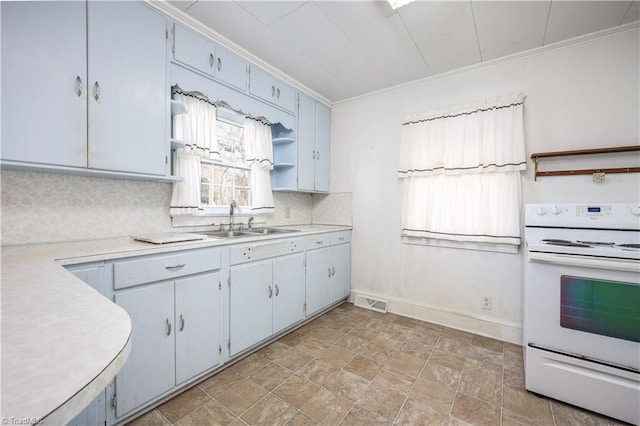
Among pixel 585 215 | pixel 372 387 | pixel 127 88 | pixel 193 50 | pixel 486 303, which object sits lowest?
pixel 372 387

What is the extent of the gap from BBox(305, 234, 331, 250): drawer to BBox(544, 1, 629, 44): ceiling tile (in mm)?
2572

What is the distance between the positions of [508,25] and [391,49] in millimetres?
884

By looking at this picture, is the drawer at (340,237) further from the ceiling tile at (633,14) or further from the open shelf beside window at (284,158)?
the ceiling tile at (633,14)

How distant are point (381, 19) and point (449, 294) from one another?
260cm

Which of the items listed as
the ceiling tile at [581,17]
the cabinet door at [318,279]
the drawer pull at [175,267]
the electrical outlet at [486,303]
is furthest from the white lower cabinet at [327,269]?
the ceiling tile at [581,17]

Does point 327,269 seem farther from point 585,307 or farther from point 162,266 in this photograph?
point 585,307

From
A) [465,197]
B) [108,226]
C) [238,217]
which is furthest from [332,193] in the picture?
[108,226]

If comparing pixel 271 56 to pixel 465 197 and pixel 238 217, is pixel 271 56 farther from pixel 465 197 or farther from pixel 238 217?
pixel 465 197

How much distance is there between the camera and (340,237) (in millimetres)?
3213

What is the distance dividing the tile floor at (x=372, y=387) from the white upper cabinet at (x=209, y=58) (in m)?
2.35

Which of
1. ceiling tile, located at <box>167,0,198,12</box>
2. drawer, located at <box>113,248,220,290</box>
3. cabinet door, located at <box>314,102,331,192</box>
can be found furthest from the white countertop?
cabinet door, located at <box>314,102,331,192</box>

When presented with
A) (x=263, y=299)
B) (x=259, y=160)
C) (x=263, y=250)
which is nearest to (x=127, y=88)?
(x=259, y=160)

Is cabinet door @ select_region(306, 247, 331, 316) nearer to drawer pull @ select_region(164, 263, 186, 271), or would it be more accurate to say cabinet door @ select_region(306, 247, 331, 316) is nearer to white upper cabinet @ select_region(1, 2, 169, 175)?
drawer pull @ select_region(164, 263, 186, 271)

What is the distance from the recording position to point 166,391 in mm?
1609
